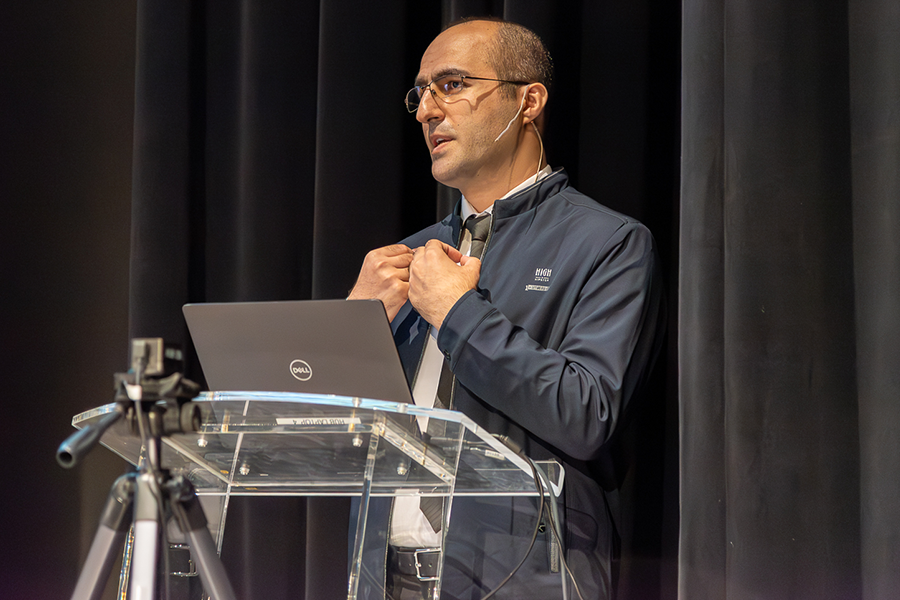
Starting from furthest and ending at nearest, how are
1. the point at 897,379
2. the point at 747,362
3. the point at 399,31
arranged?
the point at 399,31 < the point at 747,362 < the point at 897,379

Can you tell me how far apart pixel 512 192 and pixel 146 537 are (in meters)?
1.09

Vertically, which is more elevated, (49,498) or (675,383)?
(675,383)

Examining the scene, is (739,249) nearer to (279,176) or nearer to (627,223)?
(627,223)

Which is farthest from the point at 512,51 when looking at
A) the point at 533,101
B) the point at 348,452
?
the point at 348,452

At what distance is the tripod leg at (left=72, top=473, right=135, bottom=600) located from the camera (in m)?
0.83

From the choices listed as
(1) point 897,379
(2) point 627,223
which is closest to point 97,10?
(2) point 627,223

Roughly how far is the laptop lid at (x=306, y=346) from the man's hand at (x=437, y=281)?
8.6 inches

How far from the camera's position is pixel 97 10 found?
245 cm

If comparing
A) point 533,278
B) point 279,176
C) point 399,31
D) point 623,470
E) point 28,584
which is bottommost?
point 28,584

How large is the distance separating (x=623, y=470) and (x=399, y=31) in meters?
1.23

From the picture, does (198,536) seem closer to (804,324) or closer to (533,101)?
(804,324)

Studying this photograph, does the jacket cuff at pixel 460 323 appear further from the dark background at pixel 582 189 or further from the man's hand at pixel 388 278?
the dark background at pixel 582 189

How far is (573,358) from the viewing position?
1.33 meters

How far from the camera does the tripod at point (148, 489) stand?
78cm
